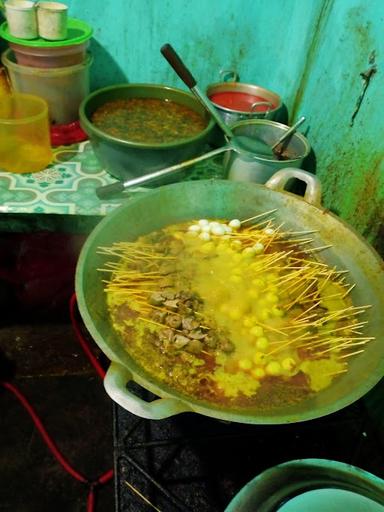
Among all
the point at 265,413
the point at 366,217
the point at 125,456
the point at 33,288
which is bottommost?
the point at 33,288

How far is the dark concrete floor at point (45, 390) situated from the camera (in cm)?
239

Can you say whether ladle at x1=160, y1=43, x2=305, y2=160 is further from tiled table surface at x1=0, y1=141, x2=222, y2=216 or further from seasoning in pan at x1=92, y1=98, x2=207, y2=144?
tiled table surface at x1=0, y1=141, x2=222, y2=216

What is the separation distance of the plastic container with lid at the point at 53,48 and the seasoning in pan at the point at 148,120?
0.34 meters

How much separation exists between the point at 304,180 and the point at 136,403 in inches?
53.2

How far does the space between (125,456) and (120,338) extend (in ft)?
1.72

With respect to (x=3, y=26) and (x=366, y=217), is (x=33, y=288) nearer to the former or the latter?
(x=3, y=26)

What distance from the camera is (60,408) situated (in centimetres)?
272

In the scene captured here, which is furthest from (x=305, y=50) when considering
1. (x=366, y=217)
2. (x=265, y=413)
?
(x=265, y=413)

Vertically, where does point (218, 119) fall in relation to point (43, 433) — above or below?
above

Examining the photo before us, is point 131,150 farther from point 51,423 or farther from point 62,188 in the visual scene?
point 51,423

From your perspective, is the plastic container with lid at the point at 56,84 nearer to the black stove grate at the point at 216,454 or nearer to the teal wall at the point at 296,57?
the teal wall at the point at 296,57

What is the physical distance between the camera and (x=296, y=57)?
2734 millimetres

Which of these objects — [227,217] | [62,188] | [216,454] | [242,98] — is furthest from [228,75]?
[216,454]

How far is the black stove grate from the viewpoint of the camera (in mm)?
1936
